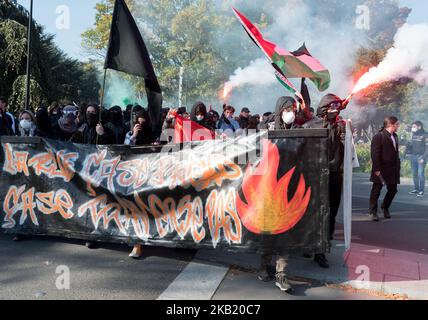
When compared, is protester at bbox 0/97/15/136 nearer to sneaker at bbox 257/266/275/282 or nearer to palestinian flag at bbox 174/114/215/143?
palestinian flag at bbox 174/114/215/143

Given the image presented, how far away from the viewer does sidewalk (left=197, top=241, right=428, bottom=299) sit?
420 centimetres

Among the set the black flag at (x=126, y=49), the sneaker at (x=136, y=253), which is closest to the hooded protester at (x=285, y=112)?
the black flag at (x=126, y=49)

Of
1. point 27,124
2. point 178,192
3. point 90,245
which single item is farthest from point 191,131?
point 27,124

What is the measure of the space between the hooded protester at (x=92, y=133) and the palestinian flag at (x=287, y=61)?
90.7 inches

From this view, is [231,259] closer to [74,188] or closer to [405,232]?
[74,188]

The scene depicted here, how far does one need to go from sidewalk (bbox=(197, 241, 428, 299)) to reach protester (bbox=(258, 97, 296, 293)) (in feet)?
0.50

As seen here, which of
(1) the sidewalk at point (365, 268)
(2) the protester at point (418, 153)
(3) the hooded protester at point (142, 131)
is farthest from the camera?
(2) the protester at point (418, 153)

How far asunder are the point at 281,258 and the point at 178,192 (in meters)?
1.27

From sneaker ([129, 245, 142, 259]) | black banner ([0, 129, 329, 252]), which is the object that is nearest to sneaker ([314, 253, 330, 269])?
black banner ([0, 129, 329, 252])

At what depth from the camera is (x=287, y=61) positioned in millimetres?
5492

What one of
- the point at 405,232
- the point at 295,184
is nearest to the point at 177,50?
the point at 405,232

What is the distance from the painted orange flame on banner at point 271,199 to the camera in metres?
4.00

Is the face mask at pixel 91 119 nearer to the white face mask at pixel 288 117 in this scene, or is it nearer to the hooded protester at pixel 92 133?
the hooded protester at pixel 92 133

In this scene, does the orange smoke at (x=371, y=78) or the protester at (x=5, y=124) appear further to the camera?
the protester at (x=5, y=124)
